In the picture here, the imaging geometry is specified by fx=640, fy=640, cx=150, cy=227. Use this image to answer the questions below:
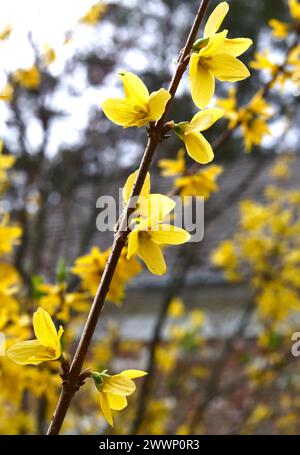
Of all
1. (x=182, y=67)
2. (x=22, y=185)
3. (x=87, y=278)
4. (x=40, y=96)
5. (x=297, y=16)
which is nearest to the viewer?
(x=182, y=67)

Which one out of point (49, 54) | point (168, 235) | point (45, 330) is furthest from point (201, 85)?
point (49, 54)

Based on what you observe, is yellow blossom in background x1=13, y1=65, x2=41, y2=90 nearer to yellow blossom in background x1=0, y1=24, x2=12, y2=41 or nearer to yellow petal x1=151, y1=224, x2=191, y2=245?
yellow blossom in background x1=0, y1=24, x2=12, y2=41

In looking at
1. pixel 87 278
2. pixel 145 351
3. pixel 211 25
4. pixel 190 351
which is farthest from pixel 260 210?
pixel 211 25

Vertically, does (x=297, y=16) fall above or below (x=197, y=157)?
above

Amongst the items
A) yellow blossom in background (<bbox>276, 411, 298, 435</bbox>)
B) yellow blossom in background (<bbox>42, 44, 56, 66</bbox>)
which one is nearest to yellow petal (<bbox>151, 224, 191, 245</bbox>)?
yellow blossom in background (<bbox>42, 44, 56, 66</bbox>)

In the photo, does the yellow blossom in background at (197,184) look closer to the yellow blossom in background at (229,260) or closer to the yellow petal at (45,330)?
the yellow petal at (45,330)

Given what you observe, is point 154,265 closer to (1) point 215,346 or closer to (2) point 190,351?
(2) point 190,351
